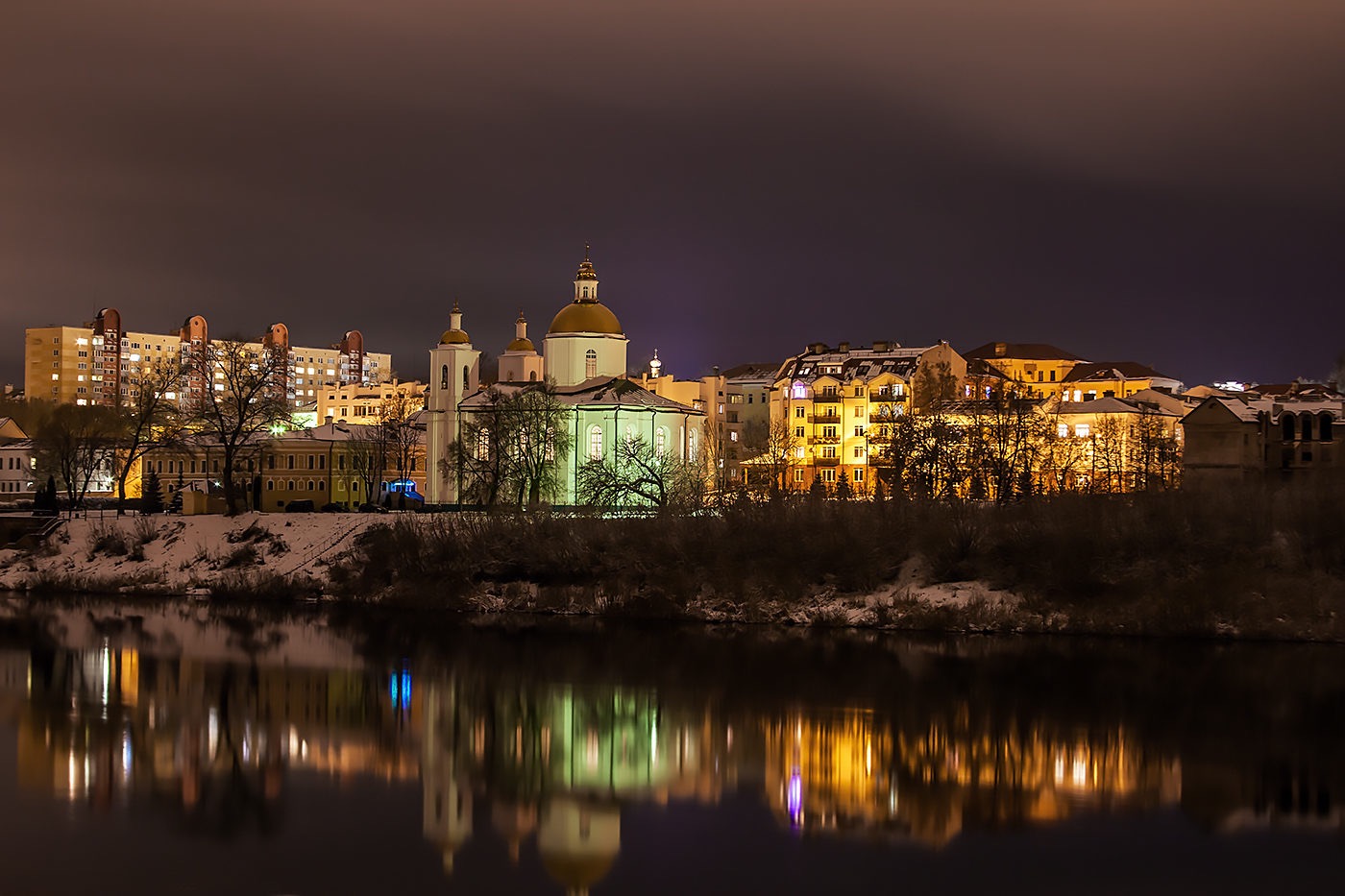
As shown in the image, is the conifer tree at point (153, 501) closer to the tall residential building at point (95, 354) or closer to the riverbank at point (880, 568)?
the riverbank at point (880, 568)

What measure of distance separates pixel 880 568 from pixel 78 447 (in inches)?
1952

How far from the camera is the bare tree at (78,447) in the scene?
73.1 m

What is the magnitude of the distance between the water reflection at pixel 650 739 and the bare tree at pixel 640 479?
13.5 m

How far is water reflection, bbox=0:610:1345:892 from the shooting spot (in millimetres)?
22688

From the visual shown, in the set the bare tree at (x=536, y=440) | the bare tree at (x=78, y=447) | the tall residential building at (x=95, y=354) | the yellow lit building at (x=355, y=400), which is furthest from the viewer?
the tall residential building at (x=95, y=354)

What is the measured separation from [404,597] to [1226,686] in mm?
25557

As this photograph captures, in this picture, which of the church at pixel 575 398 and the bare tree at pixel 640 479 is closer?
the bare tree at pixel 640 479

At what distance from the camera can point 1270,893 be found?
18875mm

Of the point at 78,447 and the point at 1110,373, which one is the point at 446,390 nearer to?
the point at 78,447

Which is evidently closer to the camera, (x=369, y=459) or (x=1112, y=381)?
(x=369, y=459)

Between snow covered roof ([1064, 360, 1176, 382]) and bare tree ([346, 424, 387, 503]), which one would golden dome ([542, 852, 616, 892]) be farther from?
snow covered roof ([1064, 360, 1176, 382])

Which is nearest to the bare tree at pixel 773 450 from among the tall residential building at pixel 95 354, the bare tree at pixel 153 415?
the bare tree at pixel 153 415

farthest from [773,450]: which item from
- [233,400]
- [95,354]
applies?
[95,354]

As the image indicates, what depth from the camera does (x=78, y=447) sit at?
77.8 m
